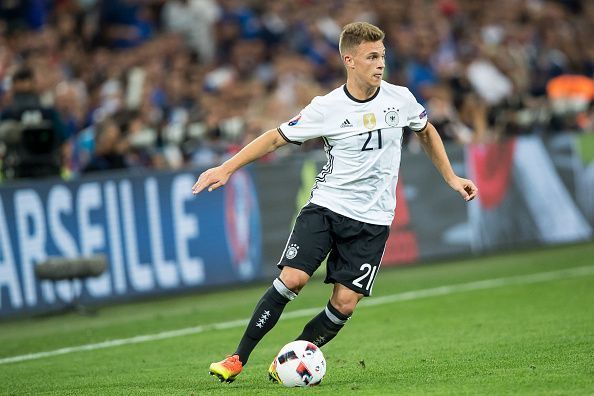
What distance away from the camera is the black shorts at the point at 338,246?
7.99 meters

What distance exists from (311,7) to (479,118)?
13.7ft

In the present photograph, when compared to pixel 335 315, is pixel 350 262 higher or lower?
higher

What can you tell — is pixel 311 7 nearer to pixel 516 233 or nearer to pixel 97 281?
pixel 516 233

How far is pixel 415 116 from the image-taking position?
8297 mm

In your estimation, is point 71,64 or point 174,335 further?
point 71,64

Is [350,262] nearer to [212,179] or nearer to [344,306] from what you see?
[344,306]

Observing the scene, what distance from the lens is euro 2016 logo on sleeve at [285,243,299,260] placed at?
26.2 feet

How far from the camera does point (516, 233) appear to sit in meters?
18.0

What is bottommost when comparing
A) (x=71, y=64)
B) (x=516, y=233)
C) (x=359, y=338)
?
(x=516, y=233)

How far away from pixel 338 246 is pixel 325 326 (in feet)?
1.94

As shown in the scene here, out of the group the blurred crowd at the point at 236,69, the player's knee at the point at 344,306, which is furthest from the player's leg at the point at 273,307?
the blurred crowd at the point at 236,69

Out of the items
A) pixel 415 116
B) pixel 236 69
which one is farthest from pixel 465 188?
pixel 236 69

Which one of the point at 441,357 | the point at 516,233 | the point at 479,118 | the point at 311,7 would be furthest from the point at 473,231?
the point at 441,357

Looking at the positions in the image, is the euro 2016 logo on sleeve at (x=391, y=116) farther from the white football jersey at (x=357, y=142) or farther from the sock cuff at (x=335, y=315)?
the sock cuff at (x=335, y=315)
